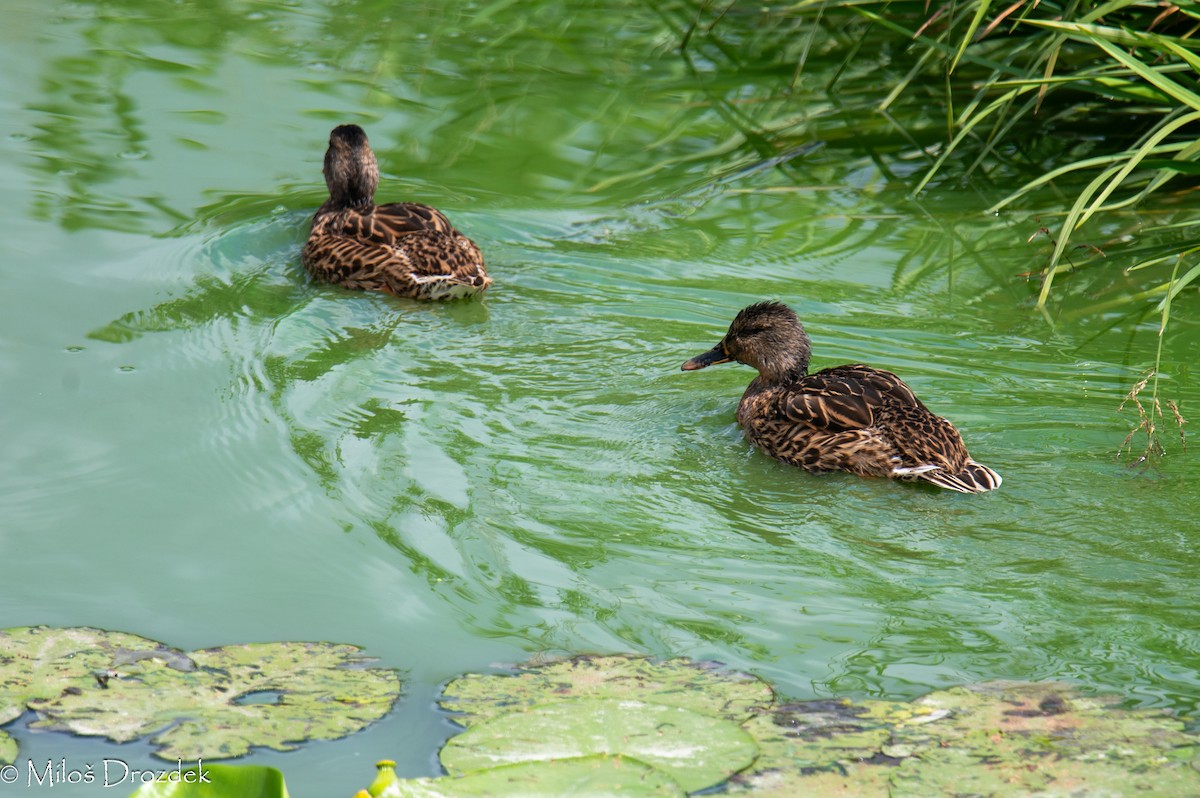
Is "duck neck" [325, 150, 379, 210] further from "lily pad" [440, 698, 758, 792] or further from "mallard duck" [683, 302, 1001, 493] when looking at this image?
"lily pad" [440, 698, 758, 792]

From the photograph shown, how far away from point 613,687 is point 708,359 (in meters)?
2.99

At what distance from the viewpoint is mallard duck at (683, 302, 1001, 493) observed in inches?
251

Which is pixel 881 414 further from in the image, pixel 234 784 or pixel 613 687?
pixel 234 784

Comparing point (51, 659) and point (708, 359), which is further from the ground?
point (708, 359)

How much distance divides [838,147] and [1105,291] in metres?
2.66

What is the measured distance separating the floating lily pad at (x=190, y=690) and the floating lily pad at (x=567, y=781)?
693mm

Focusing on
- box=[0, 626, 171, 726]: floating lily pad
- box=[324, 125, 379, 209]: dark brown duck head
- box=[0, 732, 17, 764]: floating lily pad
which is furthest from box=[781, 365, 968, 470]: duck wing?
box=[0, 732, 17, 764]: floating lily pad

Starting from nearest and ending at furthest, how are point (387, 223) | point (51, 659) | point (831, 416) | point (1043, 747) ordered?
point (1043, 747) → point (51, 659) → point (831, 416) → point (387, 223)

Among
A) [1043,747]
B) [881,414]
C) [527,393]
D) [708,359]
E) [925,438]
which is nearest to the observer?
[1043,747]

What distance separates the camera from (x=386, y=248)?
867 centimetres

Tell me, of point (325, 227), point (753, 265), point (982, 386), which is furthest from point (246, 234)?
point (982, 386)

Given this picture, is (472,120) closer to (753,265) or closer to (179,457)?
(753,265)

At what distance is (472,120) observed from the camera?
1099 cm

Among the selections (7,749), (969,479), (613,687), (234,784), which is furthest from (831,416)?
(234,784)
